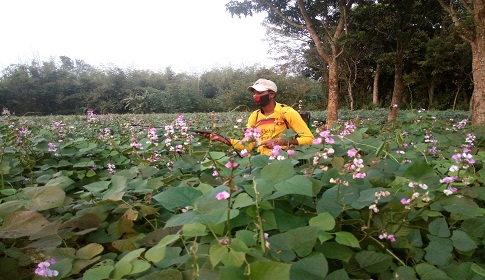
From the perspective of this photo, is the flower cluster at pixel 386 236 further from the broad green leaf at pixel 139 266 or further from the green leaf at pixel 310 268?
Answer: the broad green leaf at pixel 139 266

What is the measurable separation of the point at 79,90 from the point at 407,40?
28.7m

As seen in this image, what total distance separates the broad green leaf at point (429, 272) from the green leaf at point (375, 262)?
69 mm

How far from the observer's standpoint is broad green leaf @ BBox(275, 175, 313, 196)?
78cm

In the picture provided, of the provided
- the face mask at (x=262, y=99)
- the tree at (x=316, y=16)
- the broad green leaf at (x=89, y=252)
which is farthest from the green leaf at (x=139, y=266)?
the tree at (x=316, y=16)

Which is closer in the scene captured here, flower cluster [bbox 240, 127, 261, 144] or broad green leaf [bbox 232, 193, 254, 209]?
broad green leaf [bbox 232, 193, 254, 209]

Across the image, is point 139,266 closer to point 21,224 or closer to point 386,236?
point 21,224

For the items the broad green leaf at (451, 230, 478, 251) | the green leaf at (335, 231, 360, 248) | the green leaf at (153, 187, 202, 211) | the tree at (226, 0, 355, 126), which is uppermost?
the tree at (226, 0, 355, 126)

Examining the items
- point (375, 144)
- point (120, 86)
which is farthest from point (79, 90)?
point (375, 144)

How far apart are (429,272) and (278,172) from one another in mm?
432

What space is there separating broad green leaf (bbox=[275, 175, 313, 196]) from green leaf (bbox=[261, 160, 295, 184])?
0.01m

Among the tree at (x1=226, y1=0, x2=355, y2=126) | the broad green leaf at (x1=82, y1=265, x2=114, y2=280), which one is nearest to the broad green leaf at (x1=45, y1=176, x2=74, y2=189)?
the broad green leaf at (x1=82, y1=265, x2=114, y2=280)

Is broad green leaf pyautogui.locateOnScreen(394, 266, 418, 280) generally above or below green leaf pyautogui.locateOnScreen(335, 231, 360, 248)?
below

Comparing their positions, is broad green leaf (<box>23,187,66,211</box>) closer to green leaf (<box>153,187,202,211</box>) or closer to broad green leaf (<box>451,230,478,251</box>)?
green leaf (<box>153,187,202,211</box>)

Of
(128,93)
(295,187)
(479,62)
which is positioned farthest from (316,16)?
(128,93)
